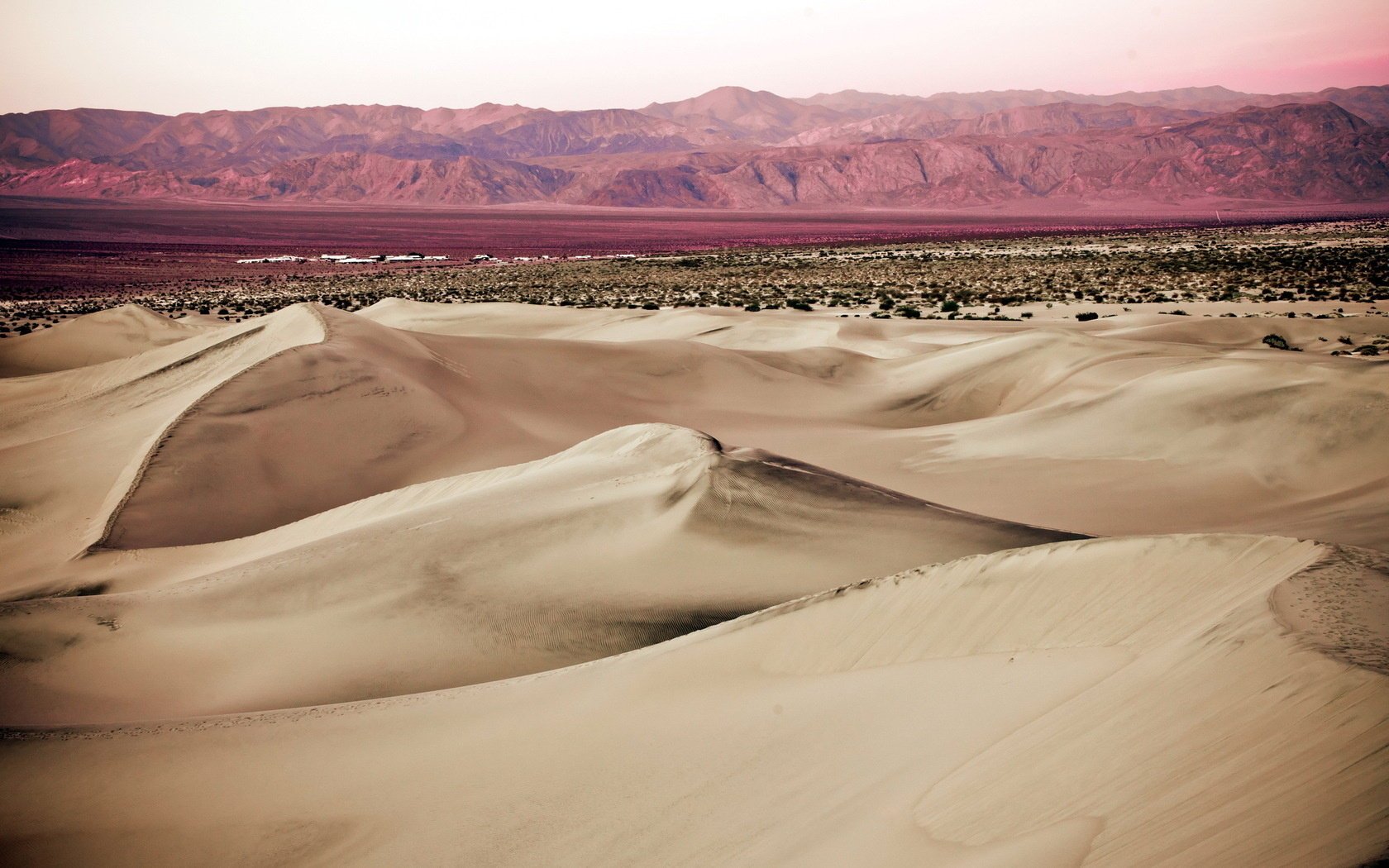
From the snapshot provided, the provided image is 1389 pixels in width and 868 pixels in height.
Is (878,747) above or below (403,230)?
below

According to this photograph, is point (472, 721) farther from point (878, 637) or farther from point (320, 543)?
point (320, 543)

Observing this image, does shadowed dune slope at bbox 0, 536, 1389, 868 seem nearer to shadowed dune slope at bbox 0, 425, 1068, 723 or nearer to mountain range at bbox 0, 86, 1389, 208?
shadowed dune slope at bbox 0, 425, 1068, 723

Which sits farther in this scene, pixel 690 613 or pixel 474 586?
pixel 474 586

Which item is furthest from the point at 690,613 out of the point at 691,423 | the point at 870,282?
Answer: the point at 870,282

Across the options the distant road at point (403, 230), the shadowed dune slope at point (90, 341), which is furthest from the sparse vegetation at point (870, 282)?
the distant road at point (403, 230)

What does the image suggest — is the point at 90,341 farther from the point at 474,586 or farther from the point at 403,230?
Result: the point at 403,230

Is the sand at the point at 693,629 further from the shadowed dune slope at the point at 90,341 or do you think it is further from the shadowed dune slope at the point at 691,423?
the shadowed dune slope at the point at 90,341
